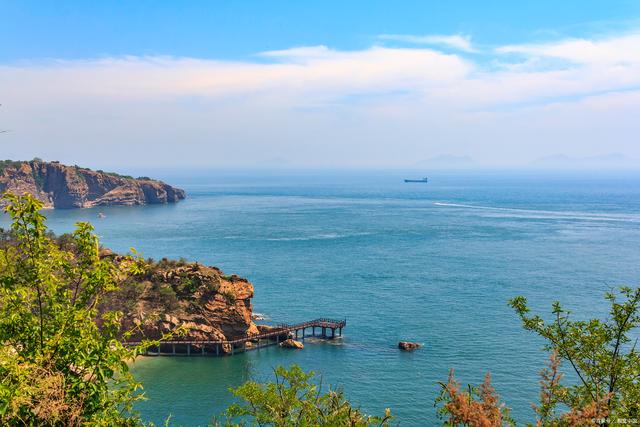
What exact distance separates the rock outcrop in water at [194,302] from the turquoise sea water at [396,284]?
357cm

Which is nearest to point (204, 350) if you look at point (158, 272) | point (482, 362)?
point (158, 272)

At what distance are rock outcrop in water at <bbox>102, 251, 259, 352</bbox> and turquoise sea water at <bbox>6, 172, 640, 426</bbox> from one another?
357 cm

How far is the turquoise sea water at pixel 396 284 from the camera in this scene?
156 feet

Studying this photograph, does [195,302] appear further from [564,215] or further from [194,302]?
[564,215]

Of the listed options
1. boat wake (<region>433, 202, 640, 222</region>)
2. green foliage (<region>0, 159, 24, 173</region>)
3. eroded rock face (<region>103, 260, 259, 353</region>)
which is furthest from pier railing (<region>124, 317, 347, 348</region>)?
green foliage (<region>0, 159, 24, 173</region>)

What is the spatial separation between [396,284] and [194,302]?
3382 cm

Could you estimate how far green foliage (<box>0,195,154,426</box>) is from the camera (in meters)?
10.1

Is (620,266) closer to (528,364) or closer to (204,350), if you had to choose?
(528,364)

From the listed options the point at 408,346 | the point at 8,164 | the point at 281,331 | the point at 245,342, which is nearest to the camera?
the point at 408,346

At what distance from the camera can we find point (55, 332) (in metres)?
10.9

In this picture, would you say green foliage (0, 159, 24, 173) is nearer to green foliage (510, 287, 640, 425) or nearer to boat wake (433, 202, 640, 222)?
boat wake (433, 202, 640, 222)

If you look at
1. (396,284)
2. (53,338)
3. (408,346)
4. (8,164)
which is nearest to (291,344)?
(408,346)

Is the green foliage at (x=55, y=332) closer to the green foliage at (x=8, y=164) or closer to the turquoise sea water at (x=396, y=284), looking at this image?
the turquoise sea water at (x=396, y=284)

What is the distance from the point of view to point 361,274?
87375 mm
